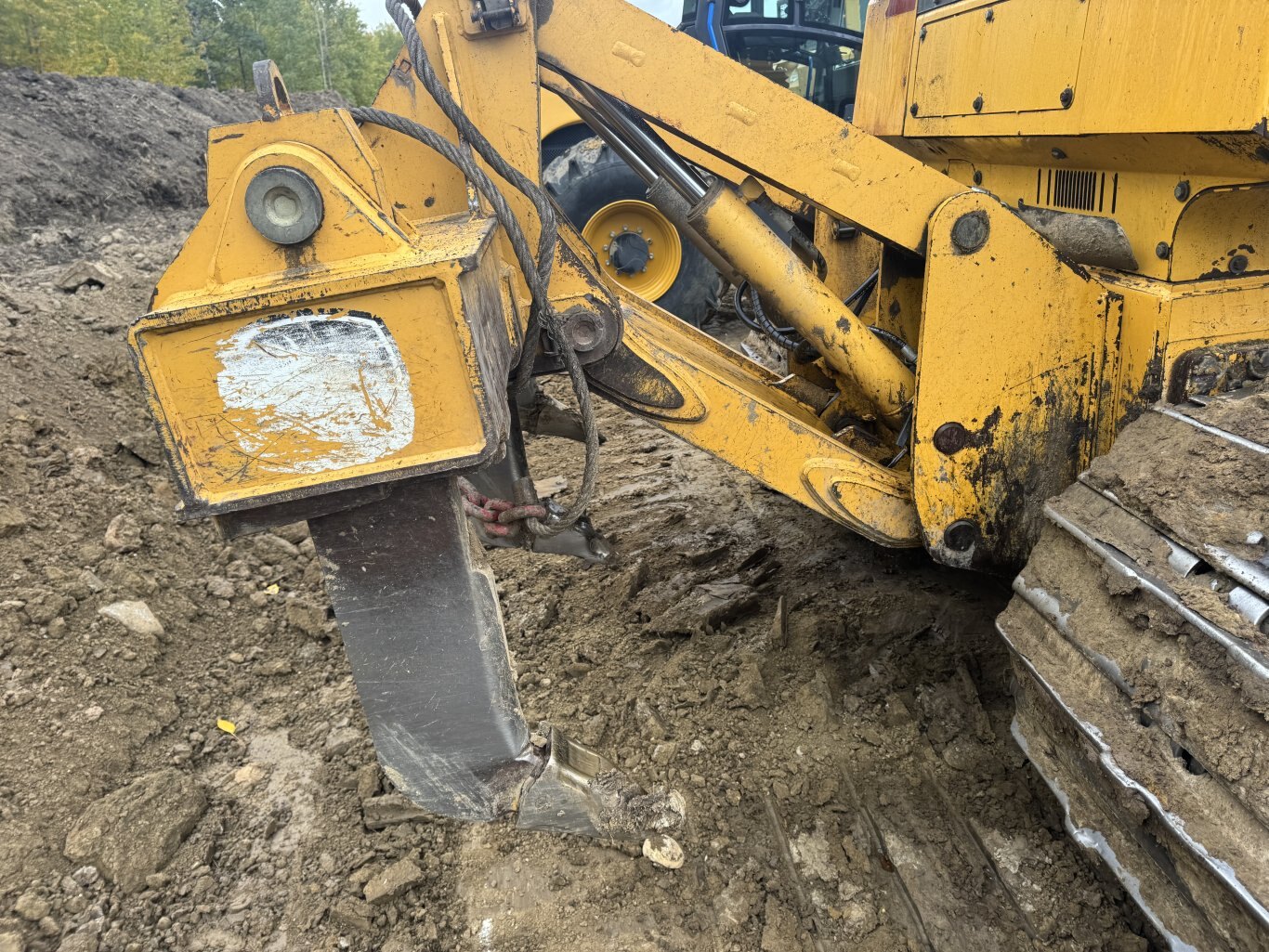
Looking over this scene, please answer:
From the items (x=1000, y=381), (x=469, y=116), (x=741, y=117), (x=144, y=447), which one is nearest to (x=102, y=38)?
(x=144, y=447)

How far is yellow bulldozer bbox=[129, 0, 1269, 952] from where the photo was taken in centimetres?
146

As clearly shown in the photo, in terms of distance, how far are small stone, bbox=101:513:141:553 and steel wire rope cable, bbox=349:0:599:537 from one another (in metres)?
2.00

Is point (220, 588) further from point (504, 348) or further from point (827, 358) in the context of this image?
point (827, 358)

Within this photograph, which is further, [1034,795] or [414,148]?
[1034,795]

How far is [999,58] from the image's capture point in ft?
7.50

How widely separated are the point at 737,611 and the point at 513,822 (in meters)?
1.19

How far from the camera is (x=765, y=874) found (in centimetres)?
207

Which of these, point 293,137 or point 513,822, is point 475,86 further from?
point 513,822

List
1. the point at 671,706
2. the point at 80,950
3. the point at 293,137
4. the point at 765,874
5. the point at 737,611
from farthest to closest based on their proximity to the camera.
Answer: the point at 737,611 → the point at 671,706 → the point at 765,874 → the point at 80,950 → the point at 293,137

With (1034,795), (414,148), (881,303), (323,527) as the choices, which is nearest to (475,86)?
(414,148)

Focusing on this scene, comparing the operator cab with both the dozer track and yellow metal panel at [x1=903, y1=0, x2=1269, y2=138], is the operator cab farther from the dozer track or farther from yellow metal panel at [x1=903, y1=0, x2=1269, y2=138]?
the dozer track

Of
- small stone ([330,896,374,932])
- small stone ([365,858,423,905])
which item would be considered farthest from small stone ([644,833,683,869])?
small stone ([330,896,374,932])

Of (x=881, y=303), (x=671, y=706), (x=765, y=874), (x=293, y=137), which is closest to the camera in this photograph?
(x=293, y=137)

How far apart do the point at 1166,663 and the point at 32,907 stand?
240 cm
